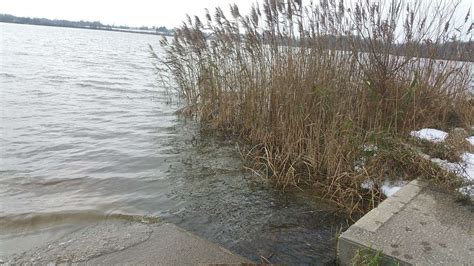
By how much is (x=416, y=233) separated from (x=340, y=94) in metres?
2.62

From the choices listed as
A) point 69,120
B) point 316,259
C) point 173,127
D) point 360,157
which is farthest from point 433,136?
point 69,120

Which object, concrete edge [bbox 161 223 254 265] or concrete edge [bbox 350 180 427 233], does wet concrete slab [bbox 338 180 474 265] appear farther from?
concrete edge [bbox 161 223 254 265]

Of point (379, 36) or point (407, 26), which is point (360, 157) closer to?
point (379, 36)

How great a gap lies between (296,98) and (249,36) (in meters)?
1.54

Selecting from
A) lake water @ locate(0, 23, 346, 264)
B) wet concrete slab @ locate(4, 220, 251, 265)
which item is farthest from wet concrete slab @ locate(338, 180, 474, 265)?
wet concrete slab @ locate(4, 220, 251, 265)

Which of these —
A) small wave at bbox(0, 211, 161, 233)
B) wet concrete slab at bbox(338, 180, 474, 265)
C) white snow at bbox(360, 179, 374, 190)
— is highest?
wet concrete slab at bbox(338, 180, 474, 265)

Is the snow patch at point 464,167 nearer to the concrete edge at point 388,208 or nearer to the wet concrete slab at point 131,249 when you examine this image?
the concrete edge at point 388,208

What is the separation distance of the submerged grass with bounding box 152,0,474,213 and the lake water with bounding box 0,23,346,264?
0.54 metres

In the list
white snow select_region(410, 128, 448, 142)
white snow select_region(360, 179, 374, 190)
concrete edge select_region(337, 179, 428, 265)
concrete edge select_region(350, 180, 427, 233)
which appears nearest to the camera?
concrete edge select_region(337, 179, 428, 265)

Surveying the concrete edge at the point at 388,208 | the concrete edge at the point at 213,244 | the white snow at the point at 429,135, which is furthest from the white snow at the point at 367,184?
the concrete edge at the point at 213,244

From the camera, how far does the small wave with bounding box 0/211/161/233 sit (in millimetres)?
3586

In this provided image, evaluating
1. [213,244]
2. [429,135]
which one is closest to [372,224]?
[213,244]

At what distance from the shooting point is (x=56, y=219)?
12.2 ft

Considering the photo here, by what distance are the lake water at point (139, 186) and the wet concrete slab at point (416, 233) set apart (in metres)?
0.49
